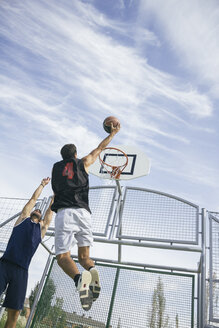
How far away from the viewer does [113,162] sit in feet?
24.3

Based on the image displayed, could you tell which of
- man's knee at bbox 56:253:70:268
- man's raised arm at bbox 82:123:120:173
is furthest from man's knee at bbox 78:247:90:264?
man's raised arm at bbox 82:123:120:173

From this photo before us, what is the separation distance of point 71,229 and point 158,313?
11.3ft

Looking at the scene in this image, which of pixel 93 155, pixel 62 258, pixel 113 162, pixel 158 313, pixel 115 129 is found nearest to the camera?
pixel 62 258

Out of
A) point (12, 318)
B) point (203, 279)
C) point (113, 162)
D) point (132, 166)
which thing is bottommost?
point (12, 318)

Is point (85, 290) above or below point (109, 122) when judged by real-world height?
below

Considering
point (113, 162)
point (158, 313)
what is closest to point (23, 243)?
point (158, 313)

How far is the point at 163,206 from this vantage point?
6.60m

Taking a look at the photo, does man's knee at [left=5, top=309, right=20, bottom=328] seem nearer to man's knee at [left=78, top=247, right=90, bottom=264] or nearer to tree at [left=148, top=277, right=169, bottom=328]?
man's knee at [left=78, top=247, right=90, bottom=264]

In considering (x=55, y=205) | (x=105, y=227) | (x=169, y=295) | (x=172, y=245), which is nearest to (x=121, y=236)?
(x=105, y=227)

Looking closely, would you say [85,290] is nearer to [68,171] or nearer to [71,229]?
[71,229]

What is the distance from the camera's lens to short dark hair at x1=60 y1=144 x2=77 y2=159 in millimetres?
4012

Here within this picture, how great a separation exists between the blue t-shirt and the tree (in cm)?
280

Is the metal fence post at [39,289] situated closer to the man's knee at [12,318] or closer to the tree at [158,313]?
the man's knee at [12,318]

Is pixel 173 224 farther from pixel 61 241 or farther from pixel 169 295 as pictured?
pixel 61 241
